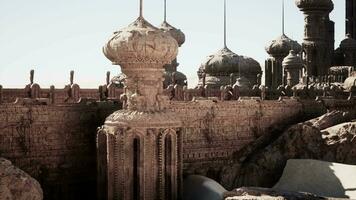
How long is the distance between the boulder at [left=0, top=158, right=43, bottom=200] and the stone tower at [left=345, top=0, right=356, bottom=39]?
41.1 m

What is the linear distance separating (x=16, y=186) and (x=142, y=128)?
283 centimetres

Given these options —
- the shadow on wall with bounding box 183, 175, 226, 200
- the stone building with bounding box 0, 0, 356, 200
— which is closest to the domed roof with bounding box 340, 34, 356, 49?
the stone building with bounding box 0, 0, 356, 200

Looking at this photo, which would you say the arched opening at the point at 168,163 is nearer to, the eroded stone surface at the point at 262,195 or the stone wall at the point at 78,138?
the stone wall at the point at 78,138

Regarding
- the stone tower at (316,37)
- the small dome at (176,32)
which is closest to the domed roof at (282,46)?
the stone tower at (316,37)

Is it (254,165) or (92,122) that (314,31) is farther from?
(92,122)

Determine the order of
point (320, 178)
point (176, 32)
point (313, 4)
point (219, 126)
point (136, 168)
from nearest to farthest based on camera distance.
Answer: point (136, 168), point (320, 178), point (219, 126), point (176, 32), point (313, 4)

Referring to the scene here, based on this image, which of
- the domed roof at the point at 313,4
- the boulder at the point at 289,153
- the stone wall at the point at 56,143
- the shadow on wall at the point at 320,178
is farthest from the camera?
the domed roof at the point at 313,4

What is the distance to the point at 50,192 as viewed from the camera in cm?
1435

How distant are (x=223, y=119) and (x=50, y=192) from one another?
19.8ft

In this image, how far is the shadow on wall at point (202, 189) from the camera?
45.8 ft

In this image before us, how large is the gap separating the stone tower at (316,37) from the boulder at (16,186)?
32260 mm

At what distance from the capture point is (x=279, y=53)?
38.5 meters

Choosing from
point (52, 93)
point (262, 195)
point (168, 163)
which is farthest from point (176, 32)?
point (168, 163)

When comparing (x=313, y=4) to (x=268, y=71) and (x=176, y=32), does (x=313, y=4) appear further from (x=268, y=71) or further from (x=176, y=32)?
(x=176, y=32)
